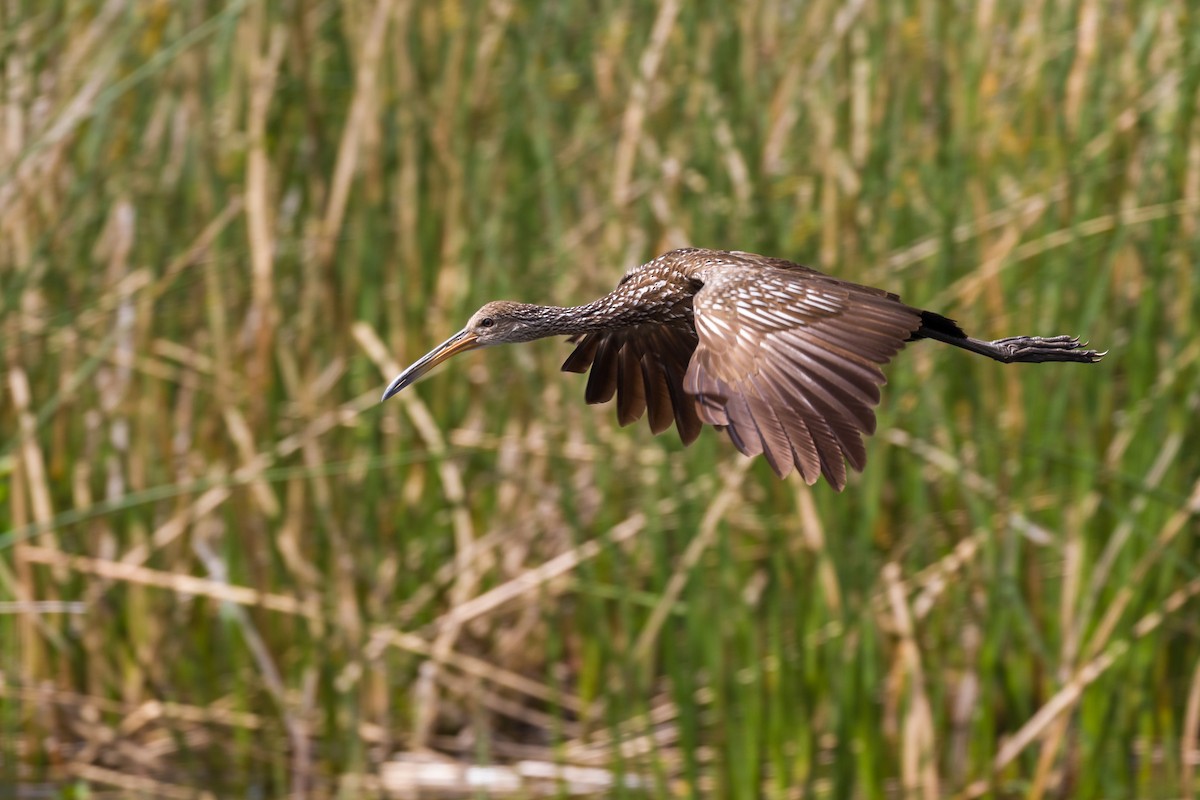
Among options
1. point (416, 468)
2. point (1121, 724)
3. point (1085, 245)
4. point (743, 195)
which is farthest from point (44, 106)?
point (1121, 724)

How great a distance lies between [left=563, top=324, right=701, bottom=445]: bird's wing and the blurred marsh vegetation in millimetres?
694

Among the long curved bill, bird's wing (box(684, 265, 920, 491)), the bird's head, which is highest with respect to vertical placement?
the bird's head

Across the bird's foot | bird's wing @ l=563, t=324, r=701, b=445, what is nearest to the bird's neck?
bird's wing @ l=563, t=324, r=701, b=445

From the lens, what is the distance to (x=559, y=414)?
4695 mm

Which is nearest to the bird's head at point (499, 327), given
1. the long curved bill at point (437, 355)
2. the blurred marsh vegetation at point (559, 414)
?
the long curved bill at point (437, 355)

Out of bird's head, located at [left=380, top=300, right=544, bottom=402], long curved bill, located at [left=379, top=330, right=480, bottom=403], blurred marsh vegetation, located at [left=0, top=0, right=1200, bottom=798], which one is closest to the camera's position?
long curved bill, located at [left=379, top=330, right=480, bottom=403]

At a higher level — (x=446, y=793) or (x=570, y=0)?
(x=570, y=0)

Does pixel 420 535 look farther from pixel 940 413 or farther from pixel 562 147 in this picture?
pixel 940 413

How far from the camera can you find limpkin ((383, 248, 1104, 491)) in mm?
2447

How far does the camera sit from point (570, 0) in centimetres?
467

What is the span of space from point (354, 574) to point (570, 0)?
5.22 feet

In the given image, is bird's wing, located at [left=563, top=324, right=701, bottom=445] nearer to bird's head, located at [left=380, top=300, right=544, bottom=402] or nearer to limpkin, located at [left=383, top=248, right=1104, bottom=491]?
limpkin, located at [left=383, top=248, right=1104, bottom=491]

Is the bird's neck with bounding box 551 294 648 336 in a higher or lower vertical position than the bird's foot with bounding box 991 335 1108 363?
higher

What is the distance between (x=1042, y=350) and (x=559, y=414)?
175cm
